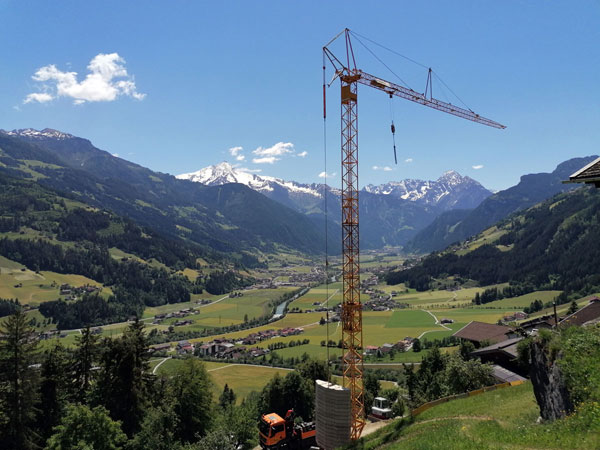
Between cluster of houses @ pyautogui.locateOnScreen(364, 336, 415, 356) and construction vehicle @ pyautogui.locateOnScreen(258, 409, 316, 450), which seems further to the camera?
cluster of houses @ pyautogui.locateOnScreen(364, 336, 415, 356)

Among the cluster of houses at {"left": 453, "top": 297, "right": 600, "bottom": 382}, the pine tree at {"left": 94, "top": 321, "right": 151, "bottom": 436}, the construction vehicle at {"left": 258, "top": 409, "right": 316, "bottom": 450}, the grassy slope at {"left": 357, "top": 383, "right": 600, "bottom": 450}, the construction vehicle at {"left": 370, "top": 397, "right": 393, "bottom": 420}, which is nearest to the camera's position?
the grassy slope at {"left": 357, "top": 383, "right": 600, "bottom": 450}

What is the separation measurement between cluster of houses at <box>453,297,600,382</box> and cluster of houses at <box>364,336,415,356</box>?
3942 cm

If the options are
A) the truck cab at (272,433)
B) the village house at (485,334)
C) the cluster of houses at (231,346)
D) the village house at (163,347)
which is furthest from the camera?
the village house at (163,347)

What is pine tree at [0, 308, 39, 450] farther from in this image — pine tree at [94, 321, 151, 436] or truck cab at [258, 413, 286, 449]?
truck cab at [258, 413, 286, 449]

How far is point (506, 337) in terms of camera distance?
7050 cm

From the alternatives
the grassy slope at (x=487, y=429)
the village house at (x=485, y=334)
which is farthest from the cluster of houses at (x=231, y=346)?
the grassy slope at (x=487, y=429)

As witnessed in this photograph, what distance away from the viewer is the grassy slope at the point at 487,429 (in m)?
16.6

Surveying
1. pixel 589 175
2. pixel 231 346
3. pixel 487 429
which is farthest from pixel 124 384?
pixel 231 346

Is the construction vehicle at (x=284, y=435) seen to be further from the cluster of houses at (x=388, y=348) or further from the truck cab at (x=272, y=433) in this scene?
the cluster of houses at (x=388, y=348)

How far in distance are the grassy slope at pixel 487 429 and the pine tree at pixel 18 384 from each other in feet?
101

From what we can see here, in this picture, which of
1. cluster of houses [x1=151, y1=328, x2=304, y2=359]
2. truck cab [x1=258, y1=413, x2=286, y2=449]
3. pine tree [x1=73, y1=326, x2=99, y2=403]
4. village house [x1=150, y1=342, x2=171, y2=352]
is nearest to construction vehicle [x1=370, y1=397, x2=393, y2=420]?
truck cab [x1=258, y1=413, x2=286, y2=449]

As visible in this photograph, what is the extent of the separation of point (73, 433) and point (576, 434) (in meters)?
35.8

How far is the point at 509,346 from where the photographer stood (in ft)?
184

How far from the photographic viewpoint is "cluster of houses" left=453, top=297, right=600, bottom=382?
49.2 metres
